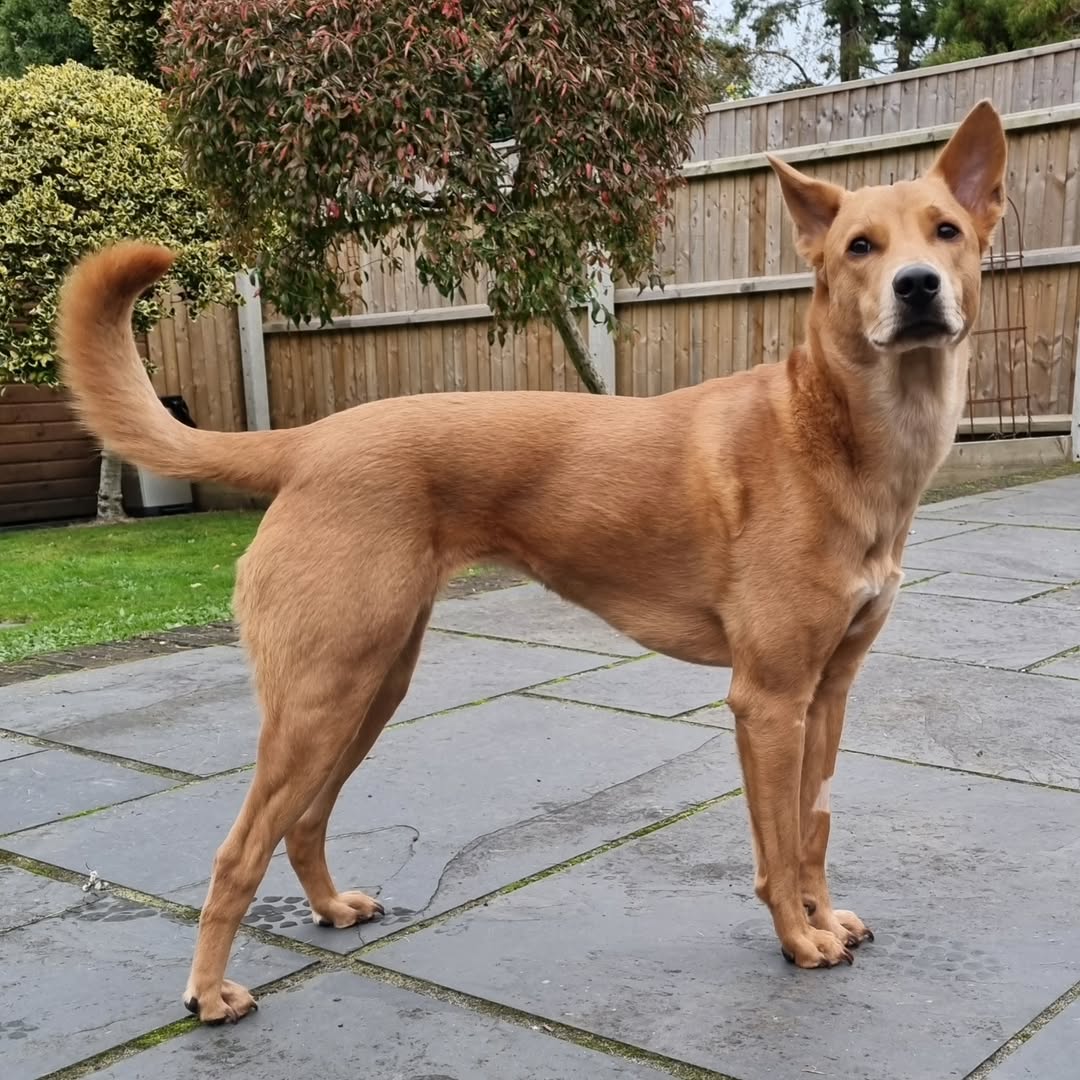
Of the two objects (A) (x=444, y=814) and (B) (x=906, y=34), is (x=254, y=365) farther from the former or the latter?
(B) (x=906, y=34)

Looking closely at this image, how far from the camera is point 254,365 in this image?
1363cm

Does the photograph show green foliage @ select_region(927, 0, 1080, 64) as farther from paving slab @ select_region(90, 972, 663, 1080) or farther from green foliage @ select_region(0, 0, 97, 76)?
paving slab @ select_region(90, 972, 663, 1080)

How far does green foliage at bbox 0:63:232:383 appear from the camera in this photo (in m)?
9.75

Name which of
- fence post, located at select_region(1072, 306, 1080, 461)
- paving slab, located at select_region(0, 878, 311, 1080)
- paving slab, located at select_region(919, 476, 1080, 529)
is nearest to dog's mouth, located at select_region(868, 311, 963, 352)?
paving slab, located at select_region(0, 878, 311, 1080)

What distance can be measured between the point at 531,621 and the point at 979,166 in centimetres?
384

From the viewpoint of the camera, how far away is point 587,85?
743cm

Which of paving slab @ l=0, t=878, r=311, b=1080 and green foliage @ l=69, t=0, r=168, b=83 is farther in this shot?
green foliage @ l=69, t=0, r=168, b=83

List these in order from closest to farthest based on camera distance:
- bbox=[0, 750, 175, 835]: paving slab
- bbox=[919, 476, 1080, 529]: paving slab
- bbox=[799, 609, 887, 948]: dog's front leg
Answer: bbox=[799, 609, 887, 948]: dog's front leg → bbox=[0, 750, 175, 835]: paving slab → bbox=[919, 476, 1080, 529]: paving slab

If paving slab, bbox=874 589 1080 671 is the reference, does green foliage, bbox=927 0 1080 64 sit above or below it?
above

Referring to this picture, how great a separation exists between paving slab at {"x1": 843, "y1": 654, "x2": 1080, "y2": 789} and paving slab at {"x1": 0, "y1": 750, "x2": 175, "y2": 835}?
8.18 ft

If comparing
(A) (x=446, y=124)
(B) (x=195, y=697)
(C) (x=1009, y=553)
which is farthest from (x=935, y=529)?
(B) (x=195, y=697)

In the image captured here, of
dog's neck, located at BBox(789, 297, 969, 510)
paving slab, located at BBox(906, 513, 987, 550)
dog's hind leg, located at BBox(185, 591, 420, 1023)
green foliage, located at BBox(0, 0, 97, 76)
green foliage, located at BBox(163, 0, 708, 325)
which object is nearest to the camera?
dog's hind leg, located at BBox(185, 591, 420, 1023)

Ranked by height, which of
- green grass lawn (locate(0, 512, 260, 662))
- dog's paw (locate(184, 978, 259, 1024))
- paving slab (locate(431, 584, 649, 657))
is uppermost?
dog's paw (locate(184, 978, 259, 1024))

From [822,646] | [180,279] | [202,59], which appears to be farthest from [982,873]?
[180,279]
